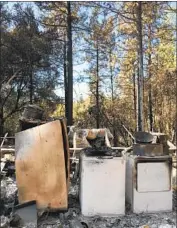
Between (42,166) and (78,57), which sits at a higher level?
(78,57)

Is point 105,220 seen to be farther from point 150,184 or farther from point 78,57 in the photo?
point 78,57

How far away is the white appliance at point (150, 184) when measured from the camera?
13.4ft

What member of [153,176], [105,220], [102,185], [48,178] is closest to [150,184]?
[153,176]

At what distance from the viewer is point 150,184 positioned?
4.12 m

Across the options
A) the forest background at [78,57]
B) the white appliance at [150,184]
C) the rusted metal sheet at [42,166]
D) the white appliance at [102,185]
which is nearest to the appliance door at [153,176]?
the white appliance at [150,184]

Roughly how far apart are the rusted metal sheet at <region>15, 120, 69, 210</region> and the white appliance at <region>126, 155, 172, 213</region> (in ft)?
3.07

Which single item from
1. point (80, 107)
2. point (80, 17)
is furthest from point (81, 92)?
point (80, 17)

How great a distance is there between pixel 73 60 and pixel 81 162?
1040 centimetres

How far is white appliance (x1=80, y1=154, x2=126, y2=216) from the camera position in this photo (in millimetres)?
3932

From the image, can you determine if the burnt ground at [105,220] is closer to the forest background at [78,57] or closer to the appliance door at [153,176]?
the appliance door at [153,176]

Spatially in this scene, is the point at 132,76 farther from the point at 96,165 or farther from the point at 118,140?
the point at 96,165

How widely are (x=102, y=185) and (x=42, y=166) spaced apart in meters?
0.81

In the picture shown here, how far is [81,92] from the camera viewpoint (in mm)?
14359

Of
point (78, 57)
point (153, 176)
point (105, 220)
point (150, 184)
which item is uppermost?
point (78, 57)
